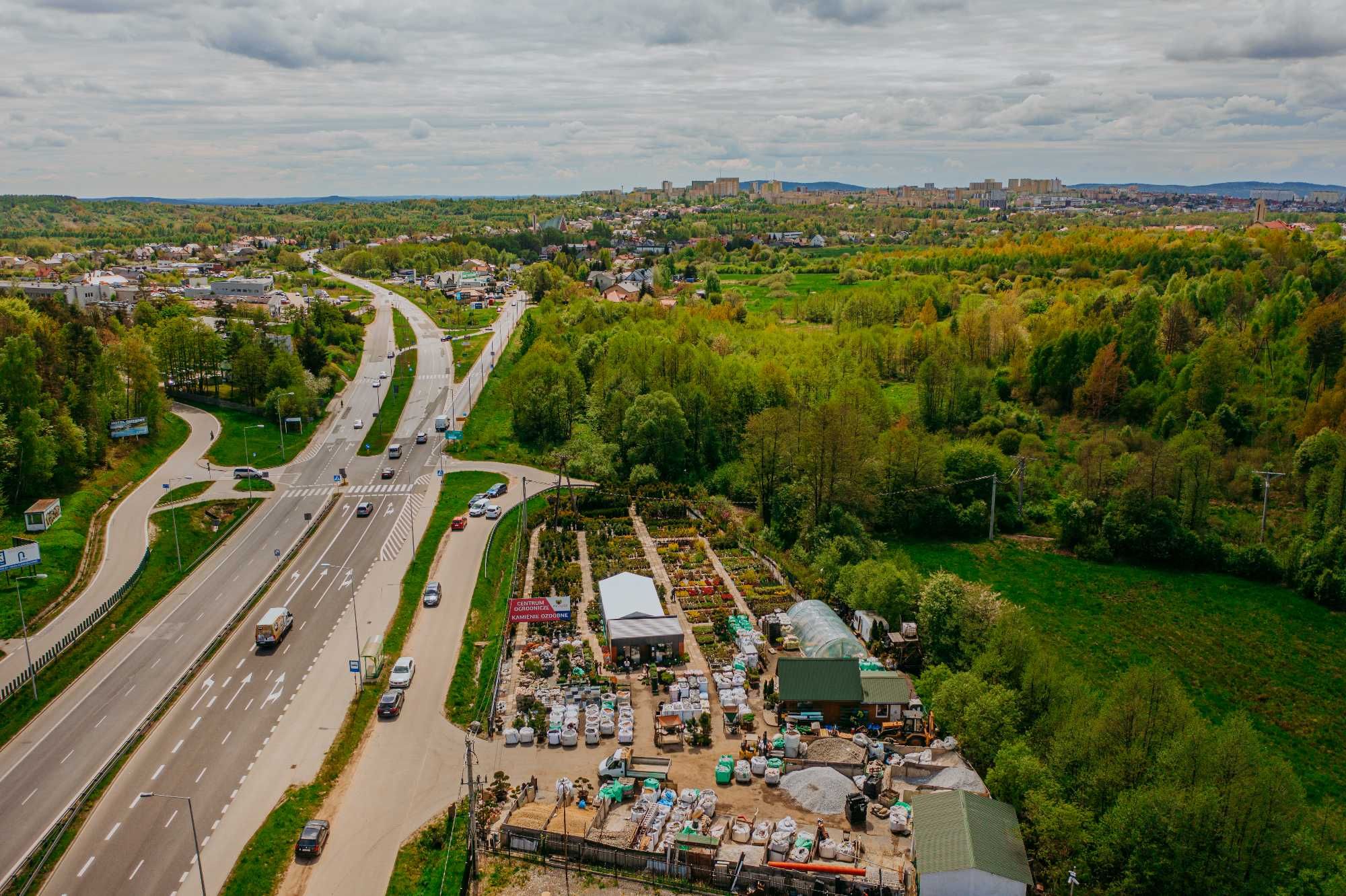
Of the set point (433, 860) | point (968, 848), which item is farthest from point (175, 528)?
point (968, 848)

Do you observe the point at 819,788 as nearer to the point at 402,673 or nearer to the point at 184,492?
the point at 402,673

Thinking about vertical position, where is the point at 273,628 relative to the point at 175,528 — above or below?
below

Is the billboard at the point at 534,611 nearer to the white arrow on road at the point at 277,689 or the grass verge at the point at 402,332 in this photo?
the white arrow on road at the point at 277,689

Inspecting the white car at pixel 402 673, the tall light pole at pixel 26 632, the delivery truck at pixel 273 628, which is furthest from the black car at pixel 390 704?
the tall light pole at pixel 26 632

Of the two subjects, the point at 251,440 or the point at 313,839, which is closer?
the point at 313,839

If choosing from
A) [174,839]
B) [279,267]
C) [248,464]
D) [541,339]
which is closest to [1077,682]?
[174,839]

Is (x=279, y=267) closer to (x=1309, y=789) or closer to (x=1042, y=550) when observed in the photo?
(x=1042, y=550)
